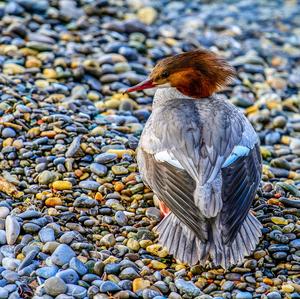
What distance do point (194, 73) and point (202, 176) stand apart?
4.00ft

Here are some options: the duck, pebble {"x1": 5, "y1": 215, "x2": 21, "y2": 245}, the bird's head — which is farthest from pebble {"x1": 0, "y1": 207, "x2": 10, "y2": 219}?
the bird's head

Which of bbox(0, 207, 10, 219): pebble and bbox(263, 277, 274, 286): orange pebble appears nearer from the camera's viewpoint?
bbox(263, 277, 274, 286): orange pebble

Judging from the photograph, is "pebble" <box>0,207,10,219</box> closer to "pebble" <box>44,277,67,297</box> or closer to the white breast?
"pebble" <box>44,277,67,297</box>

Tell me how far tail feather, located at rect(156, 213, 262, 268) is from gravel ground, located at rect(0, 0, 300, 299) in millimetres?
98

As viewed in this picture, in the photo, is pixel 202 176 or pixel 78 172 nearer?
pixel 202 176

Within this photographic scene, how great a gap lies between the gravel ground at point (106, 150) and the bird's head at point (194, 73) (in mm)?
649

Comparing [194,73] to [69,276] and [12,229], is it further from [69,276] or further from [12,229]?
[69,276]

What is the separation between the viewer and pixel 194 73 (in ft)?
18.0

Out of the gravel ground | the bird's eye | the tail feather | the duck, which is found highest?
the bird's eye

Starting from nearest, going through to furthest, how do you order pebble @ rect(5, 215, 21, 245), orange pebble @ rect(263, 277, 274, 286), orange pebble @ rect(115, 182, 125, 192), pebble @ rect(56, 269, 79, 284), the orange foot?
pebble @ rect(56, 269, 79, 284) → orange pebble @ rect(263, 277, 274, 286) → pebble @ rect(5, 215, 21, 245) → the orange foot → orange pebble @ rect(115, 182, 125, 192)

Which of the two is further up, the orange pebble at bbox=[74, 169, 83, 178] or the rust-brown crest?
the rust-brown crest

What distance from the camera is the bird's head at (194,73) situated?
215 inches

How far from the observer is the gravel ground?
177 inches

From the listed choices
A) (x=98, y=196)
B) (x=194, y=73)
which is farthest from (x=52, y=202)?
(x=194, y=73)
